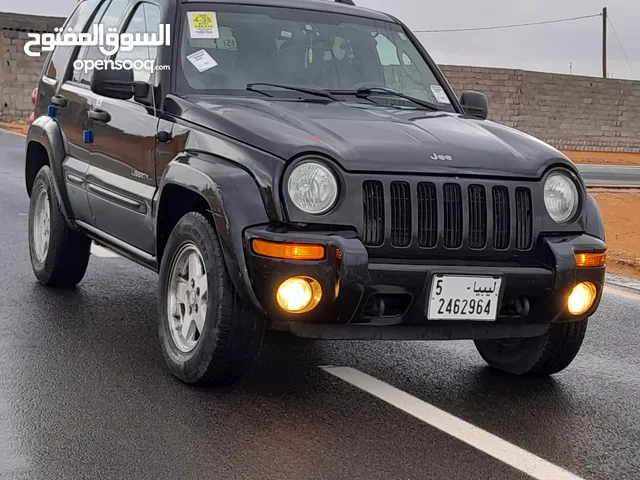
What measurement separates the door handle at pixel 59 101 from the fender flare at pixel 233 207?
2257 millimetres

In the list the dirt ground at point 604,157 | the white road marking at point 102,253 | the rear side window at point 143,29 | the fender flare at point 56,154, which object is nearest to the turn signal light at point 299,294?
the rear side window at point 143,29

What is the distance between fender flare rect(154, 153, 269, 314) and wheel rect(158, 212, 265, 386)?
85 mm

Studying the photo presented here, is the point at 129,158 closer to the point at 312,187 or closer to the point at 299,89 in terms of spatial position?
the point at 299,89

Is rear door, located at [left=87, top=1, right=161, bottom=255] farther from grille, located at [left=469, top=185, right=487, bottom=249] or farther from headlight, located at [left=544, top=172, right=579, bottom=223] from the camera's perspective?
headlight, located at [left=544, top=172, right=579, bottom=223]

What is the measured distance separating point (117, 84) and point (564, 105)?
116 feet

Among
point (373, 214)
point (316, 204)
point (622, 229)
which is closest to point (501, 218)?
point (373, 214)

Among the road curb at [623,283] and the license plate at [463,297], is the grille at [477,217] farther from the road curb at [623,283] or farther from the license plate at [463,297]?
the road curb at [623,283]

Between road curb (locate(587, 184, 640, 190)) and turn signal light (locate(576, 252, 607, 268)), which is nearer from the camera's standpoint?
turn signal light (locate(576, 252, 607, 268))

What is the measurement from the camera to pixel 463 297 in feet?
13.9

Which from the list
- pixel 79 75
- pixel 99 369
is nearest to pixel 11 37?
pixel 79 75

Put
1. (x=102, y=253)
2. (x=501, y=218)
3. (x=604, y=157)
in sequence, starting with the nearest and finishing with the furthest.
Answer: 1. (x=501, y=218)
2. (x=102, y=253)
3. (x=604, y=157)

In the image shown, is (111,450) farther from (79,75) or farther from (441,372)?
(79,75)

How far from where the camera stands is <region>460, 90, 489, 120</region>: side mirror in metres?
5.82

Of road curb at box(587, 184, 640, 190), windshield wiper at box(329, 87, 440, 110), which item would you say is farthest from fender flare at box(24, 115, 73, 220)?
road curb at box(587, 184, 640, 190)
